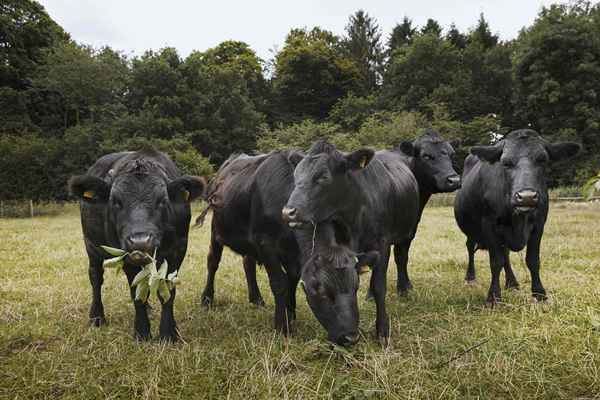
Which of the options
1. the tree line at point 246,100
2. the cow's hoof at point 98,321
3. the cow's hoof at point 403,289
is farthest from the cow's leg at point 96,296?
the tree line at point 246,100

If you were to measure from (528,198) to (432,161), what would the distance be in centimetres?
232

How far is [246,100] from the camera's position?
3778cm

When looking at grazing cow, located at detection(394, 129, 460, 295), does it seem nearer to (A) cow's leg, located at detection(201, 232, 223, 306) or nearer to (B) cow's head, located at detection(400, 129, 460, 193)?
(B) cow's head, located at detection(400, 129, 460, 193)

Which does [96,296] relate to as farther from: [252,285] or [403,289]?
[403,289]

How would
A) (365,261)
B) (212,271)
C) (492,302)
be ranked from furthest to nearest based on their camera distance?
(212,271), (492,302), (365,261)

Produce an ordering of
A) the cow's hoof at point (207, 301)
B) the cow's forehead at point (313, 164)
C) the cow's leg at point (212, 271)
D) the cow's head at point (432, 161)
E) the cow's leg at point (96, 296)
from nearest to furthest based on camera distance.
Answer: the cow's forehead at point (313, 164), the cow's leg at point (96, 296), the cow's hoof at point (207, 301), the cow's leg at point (212, 271), the cow's head at point (432, 161)

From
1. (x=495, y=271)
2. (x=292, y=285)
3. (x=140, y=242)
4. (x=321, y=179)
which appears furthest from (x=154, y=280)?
(x=495, y=271)

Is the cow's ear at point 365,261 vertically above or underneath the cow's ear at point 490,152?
underneath

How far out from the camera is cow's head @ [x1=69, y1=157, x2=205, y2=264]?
3.63 metres

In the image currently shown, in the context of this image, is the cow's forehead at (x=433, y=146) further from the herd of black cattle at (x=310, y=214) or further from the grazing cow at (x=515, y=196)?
the grazing cow at (x=515, y=196)

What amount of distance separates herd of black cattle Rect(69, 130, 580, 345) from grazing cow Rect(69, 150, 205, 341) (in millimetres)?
11

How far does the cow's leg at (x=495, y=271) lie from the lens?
517 cm

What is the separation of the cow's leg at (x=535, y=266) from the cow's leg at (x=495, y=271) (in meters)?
0.30

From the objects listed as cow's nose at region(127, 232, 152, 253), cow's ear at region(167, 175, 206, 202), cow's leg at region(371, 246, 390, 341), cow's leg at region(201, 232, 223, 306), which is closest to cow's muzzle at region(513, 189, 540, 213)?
cow's leg at region(371, 246, 390, 341)
